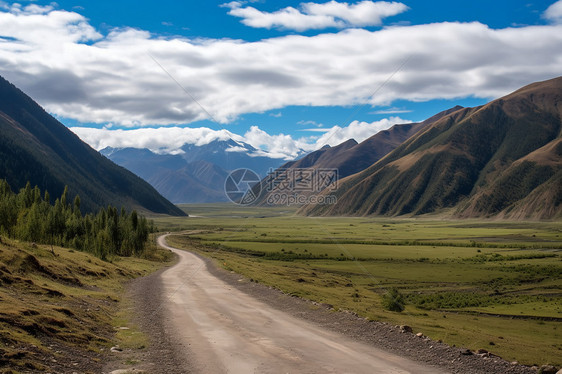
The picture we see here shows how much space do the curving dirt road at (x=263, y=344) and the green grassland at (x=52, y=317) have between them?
338 centimetres

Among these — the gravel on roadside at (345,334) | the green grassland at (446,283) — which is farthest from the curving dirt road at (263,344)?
the green grassland at (446,283)

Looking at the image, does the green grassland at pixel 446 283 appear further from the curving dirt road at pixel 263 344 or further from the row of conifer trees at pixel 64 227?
the row of conifer trees at pixel 64 227

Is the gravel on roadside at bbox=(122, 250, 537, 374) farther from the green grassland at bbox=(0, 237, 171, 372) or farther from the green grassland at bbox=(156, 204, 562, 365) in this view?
the green grassland at bbox=(156, 204, 562, 365)

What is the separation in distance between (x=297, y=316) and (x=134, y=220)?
7559 centimetres

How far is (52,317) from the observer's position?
19.7 metres

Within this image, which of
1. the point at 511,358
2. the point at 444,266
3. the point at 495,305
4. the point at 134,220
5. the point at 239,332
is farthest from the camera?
the point at 444,266

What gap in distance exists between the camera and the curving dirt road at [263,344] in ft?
55.9

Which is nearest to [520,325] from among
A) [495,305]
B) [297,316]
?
[495,305]

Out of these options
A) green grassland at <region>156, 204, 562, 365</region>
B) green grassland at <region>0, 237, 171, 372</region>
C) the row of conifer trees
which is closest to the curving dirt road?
green grassland at <region>0, 237, 171, 372</region>

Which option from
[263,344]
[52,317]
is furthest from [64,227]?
[263,344]

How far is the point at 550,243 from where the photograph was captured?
146m

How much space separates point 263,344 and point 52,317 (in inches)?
385

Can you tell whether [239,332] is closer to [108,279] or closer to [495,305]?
[108,279]

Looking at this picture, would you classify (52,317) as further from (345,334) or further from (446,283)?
(446,283)
